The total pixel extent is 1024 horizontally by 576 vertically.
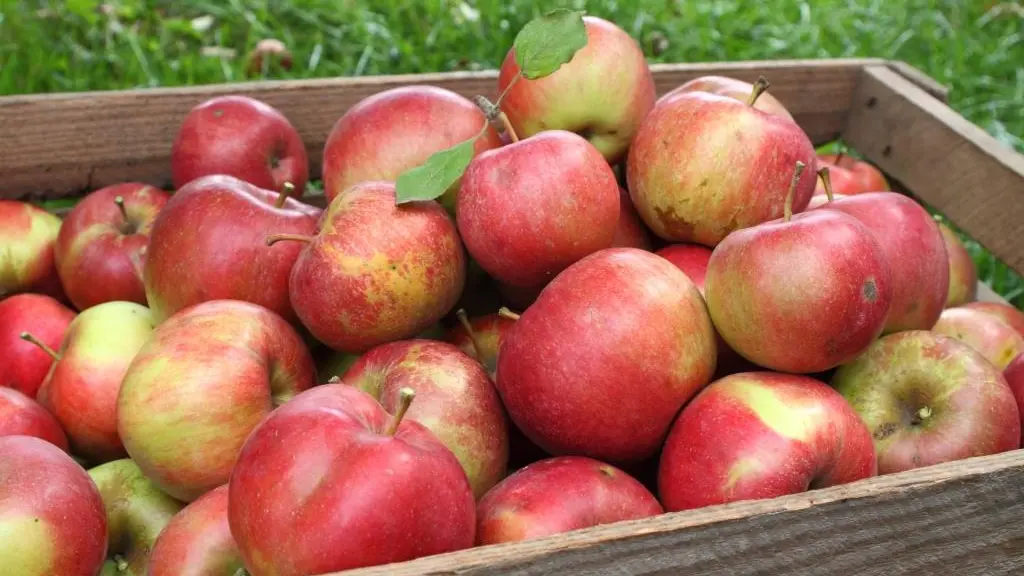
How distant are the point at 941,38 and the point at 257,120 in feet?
8.96

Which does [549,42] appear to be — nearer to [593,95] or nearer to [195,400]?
[593,95]

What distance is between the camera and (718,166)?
1.34m

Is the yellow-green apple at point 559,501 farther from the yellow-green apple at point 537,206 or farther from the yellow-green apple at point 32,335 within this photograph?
the yellow-green apple at point 32,335

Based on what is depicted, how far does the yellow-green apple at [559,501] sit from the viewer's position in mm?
1035

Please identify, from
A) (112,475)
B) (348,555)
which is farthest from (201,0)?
(348,555)

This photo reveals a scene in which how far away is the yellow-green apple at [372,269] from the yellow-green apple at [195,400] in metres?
0.09

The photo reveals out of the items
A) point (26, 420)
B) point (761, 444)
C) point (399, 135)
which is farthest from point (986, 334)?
point (26, 420)

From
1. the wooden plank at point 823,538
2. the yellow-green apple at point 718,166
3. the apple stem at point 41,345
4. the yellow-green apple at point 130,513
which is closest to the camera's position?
the wooden plank at point 823,538

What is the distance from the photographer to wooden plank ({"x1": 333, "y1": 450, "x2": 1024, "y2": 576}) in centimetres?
82

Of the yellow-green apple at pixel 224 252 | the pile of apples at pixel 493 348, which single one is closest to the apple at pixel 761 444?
the pile of apples at pixel 493 348

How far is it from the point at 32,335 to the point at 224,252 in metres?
0.38

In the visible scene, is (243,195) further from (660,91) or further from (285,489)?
(660,91)

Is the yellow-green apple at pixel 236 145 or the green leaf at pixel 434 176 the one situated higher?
the green leaf at pixel 434 176


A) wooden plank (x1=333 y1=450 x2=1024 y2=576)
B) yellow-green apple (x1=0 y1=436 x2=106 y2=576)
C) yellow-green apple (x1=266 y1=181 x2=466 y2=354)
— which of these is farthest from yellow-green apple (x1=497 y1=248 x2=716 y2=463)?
yellow-green apple (x1=0 y1=436 x2=106 y2=576)
